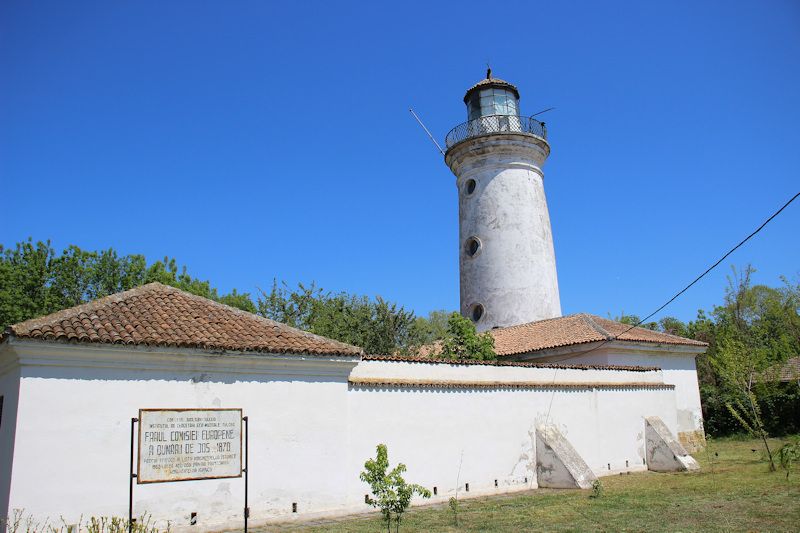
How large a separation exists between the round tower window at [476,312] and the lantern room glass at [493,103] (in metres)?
7.86

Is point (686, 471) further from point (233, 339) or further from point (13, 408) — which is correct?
point (13, 408)

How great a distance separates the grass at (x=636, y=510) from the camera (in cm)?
921

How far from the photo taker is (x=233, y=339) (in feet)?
35.1

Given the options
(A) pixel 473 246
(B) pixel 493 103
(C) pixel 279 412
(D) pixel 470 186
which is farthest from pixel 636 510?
(B) pixel 493 103

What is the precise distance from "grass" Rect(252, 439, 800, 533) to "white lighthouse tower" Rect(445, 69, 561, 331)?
376 inches

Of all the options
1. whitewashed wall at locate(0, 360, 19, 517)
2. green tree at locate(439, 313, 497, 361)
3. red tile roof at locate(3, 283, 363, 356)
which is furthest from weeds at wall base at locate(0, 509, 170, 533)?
green tree at locate(439, 313, 497, 361)

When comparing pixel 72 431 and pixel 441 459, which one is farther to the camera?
pixel 441 459

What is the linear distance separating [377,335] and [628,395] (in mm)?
8273

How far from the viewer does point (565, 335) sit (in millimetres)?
19781

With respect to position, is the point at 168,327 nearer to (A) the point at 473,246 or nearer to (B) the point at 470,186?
(A) the point at 473,246

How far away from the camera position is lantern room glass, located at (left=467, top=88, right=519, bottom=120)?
24.5 m

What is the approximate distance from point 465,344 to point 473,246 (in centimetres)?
651

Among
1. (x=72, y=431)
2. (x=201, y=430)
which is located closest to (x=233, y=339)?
(x=201, y=430)

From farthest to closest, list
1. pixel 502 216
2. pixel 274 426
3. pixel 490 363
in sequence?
pixel 502 216 → pixel 490 363 → pixel 274 426
